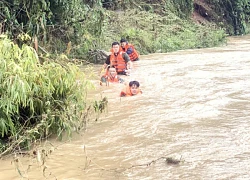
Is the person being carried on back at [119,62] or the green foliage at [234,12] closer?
the person being carried on back at [119,62]

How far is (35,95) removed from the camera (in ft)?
18.1

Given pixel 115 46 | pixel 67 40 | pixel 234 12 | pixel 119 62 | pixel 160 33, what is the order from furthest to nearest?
pixel 234 12, pixel 160 33, pixel 67 40, pixel 119 62, pixel 115 46

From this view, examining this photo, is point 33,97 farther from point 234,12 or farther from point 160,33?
point 234,12

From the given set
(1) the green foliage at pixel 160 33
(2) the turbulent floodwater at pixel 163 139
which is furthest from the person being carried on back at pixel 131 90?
(1) the green foliage at pixel 160 33

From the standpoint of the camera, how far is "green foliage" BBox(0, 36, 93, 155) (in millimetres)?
5070

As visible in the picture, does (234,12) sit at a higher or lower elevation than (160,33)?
higher

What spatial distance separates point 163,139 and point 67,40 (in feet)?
26.3

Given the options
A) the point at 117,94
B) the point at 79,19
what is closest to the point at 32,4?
the point at 79,19

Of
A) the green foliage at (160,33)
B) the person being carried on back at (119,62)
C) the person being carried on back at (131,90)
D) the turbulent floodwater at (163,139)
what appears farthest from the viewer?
the green foliage at (160,33)

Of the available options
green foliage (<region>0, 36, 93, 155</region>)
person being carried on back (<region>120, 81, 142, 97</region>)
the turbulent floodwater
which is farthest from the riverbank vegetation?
person being carried on back (<region>120, 81, 142, 97</region>)

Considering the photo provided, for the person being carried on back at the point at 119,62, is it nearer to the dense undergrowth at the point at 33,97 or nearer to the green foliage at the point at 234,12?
the dense undergrowth at the point at 33,97

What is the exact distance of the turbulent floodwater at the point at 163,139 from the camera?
4727 millimetres

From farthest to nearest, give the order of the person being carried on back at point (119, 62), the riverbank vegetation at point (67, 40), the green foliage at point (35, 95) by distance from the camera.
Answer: the person being carried on back at point (119, 62), the riverbank vegetation at point (67, 40), the green foliage at point (35, 95)

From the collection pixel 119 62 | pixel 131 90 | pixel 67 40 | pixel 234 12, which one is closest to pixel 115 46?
pixel 119 62
